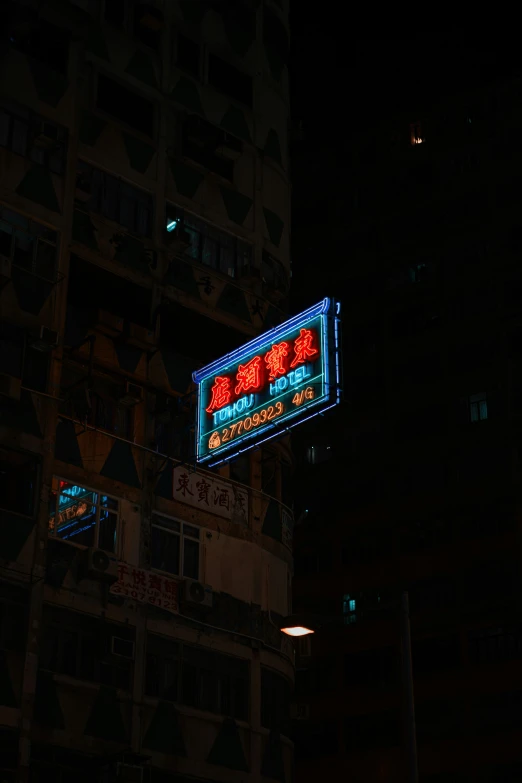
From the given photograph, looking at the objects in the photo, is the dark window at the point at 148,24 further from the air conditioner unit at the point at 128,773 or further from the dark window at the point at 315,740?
the dark window at the point at 315,740

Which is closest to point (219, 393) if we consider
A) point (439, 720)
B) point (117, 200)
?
point (117, 200)

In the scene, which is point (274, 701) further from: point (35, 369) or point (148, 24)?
point (148, 24)

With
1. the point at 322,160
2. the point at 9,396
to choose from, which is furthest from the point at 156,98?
the point at 322,160

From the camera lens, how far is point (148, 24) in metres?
32.0

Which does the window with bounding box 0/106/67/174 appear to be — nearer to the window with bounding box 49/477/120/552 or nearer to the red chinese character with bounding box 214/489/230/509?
the window with bounding box 49/477/120/552

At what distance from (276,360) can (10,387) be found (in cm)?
527

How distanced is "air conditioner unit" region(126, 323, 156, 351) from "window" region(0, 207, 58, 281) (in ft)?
7.78

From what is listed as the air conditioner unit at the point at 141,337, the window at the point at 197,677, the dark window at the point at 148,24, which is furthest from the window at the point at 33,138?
the window at the point at 197,677

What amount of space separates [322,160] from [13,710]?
56.1 metres

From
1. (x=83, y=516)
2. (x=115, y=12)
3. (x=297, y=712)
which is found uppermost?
(x=115, y=12)

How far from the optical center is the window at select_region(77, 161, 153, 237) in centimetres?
2898

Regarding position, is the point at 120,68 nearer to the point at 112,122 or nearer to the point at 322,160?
the point at 112,122

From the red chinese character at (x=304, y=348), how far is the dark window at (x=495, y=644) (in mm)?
35115

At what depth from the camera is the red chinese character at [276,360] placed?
24.6 metres
